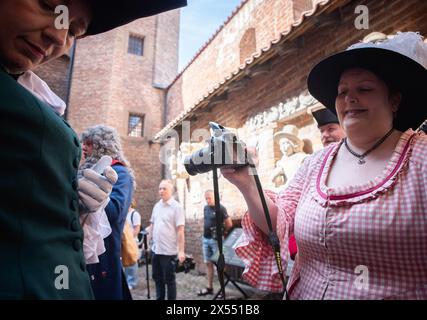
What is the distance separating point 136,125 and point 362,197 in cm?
1353

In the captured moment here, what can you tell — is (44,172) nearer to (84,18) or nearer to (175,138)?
(84,18)

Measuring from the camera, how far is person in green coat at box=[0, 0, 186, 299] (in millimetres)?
621

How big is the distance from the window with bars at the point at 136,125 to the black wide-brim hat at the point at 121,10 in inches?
501

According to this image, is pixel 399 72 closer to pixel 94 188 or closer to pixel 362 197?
pixel 362 197

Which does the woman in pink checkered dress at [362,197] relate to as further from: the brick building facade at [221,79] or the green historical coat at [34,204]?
the brick building facade at [221,79]

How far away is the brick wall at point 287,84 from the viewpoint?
3381 mm

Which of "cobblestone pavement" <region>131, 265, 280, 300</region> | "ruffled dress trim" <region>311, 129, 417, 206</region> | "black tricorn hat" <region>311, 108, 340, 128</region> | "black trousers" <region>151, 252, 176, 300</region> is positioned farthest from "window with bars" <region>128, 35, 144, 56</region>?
"ruffled dress trim" <region>311, 129, 417, 206</region>

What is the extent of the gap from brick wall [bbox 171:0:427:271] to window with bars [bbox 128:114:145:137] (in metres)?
6.28

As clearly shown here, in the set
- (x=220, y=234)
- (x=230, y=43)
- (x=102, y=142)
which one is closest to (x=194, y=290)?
(x=102, y=142)

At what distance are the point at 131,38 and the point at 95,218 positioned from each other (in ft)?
50.0

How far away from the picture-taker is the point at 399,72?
126 cm

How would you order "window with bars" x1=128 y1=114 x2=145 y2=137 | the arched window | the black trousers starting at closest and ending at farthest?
the black trousers
the arched window
"window with bars" x1=128 y1=114 x2=145 y2=137

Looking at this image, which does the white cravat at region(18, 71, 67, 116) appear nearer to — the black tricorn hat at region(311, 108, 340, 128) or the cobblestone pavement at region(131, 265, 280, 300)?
the black tricorn hat at region(311, 108, 340, 128)
